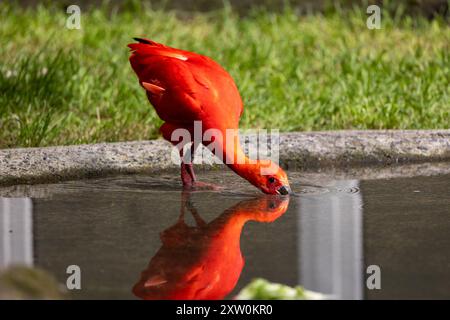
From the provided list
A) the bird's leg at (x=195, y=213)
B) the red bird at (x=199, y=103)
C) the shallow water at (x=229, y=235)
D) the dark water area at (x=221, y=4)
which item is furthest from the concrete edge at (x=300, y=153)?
the dark water area at (x=221, y=4)

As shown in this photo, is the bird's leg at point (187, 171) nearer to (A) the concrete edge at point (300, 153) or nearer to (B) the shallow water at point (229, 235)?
(B) the shallow water at point (229, 235)

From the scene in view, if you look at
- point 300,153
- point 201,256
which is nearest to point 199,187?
point 300,153

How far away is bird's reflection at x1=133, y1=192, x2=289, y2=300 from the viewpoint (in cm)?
286

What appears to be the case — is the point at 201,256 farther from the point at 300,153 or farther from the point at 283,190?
the point at 300,153

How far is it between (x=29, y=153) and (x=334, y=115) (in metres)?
2.01

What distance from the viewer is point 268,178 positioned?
13.3 feet

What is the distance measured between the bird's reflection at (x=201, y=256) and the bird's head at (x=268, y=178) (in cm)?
4

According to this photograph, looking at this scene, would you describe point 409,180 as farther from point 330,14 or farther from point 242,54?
point 330,14

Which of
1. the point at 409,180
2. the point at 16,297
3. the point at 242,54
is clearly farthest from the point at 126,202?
the point at 242,54

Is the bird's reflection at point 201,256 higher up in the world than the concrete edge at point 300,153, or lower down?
lower down

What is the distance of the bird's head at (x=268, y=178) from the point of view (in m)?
4.04

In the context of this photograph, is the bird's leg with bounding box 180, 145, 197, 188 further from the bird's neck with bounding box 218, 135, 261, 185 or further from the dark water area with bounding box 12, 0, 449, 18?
the dark water area with bounding box 12, 0, 449, 18

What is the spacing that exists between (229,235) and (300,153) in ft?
4.59

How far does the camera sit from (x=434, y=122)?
570 cm
